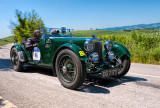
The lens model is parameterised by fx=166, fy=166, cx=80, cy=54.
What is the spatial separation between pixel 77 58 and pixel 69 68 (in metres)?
0.46

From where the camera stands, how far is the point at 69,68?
3.94m

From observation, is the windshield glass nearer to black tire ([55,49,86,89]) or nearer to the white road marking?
black tire ([55,49,86,89])

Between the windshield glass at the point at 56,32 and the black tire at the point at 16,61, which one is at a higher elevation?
the windshield glass at the point at 56,32

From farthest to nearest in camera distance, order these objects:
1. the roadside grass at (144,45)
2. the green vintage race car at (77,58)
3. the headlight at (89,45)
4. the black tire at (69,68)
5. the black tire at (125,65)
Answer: the roadside grass at (144,45)
the black tire at (125,65)
the headlight at (89,45)
the green vintage race car at (77,58)
the black tire at (69,68)

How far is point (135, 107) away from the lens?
108 inches

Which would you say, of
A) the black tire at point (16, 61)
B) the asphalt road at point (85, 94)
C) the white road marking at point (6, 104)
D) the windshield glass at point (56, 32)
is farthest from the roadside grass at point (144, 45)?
the white road marking at point (6, 104)

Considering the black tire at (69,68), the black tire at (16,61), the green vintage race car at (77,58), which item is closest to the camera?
the black tire at (69,68)

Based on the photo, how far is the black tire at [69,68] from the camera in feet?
11.6

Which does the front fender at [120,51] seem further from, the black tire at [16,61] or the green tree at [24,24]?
the green tree at [24,24]

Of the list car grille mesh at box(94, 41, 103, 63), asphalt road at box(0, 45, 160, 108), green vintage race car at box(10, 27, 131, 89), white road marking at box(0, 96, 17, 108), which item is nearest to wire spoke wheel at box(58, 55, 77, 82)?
green vintage race car at box(10, 27, 131, 89)

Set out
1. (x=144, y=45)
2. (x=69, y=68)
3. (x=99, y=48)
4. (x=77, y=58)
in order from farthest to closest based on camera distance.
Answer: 1. (x=144, y=45)
2. (x=99, y=48)
3. (x=69, y=68)
4. (x=77, y=58)

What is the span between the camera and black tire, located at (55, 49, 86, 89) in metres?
3.53

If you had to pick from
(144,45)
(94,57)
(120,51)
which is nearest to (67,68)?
(94,57)

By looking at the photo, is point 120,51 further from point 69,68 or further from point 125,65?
point 69,68
